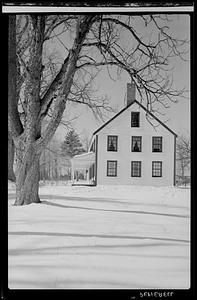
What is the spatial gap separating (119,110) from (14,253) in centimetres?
83

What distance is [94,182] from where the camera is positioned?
1.94m

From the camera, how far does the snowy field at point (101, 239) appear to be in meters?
1.73

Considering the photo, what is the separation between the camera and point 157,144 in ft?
6.24

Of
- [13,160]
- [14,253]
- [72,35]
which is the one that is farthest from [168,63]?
[14,253]

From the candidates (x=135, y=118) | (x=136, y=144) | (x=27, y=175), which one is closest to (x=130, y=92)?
(x=135, y=118)

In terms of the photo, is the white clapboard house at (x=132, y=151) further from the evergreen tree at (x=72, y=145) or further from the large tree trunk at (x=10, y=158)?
the large tree trunk at (x=10, y=158)

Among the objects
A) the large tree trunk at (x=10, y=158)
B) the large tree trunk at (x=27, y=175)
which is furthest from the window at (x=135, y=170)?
the large tree trunk at (x=10, y=158)

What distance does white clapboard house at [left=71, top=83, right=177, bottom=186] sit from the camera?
1.90 m

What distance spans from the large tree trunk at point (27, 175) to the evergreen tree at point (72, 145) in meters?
0.15

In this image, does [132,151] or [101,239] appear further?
[132,151]

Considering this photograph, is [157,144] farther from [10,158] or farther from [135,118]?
[10,158]

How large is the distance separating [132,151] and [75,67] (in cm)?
49

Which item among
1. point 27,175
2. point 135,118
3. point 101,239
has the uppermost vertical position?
point 135,118

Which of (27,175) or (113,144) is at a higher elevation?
(113,144)
